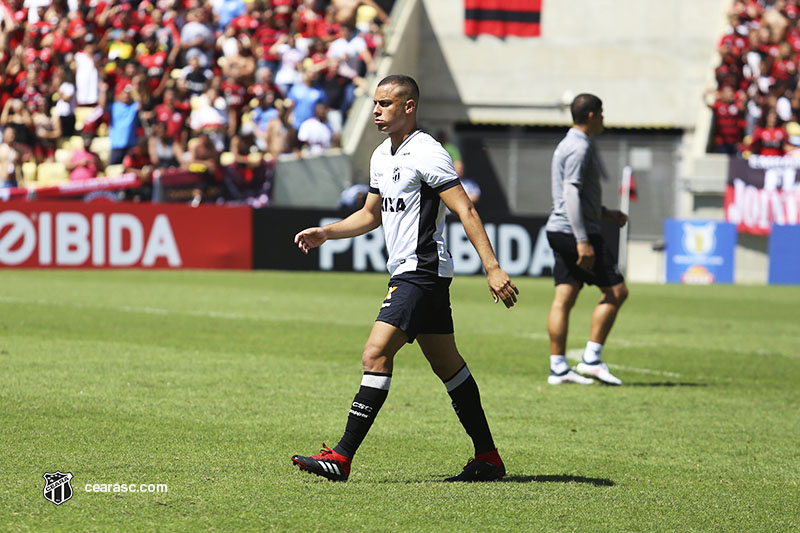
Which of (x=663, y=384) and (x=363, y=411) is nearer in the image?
(x=363, y=411)

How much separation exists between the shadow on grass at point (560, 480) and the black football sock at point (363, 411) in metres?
0.79

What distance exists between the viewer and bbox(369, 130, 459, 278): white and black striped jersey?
5.58 metres

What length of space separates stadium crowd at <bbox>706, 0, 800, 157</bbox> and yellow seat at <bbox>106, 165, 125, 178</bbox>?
13.9 meters

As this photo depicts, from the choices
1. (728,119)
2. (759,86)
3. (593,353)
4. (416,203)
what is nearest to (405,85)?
(416,203)

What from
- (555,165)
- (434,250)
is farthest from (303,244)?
(555,165)

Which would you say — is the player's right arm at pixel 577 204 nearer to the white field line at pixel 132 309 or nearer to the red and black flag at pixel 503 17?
the white field line at pixel 132 309

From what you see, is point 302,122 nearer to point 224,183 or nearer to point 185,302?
point 224,183

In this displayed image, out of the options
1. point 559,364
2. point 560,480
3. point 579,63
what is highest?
point 579,63

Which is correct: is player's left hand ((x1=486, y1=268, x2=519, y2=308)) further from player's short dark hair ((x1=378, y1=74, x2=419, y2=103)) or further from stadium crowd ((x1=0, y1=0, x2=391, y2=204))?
stadium crowd ((x1=0, y1=0, x2=391, y2=204))

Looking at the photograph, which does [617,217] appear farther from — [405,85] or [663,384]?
[405,85]

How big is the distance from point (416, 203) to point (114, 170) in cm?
1927

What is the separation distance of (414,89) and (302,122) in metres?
19.2

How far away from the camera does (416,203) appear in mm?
5645

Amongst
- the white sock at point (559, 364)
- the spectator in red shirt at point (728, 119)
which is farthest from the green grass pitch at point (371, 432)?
the spectator in red shirt at point (728, 119)
